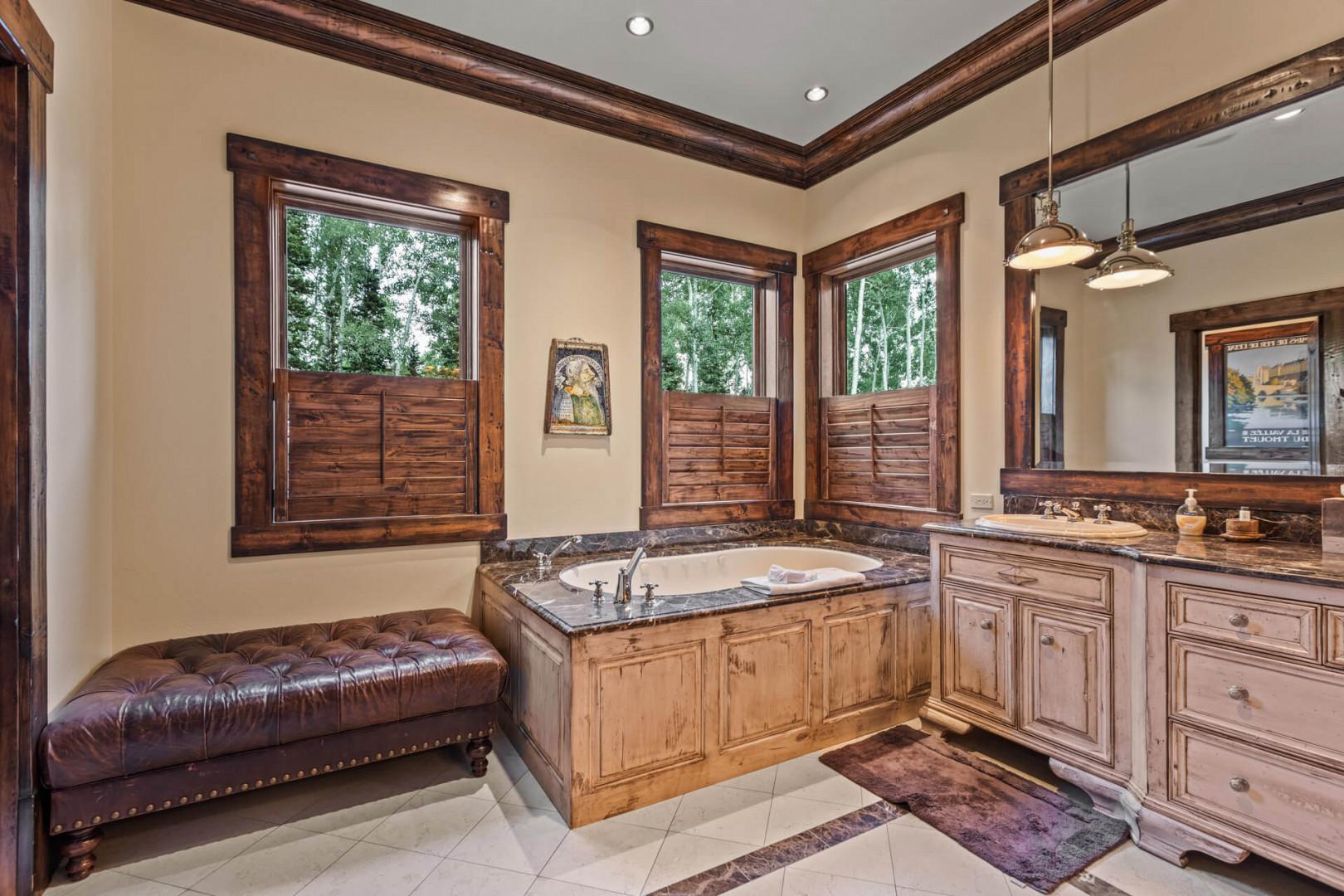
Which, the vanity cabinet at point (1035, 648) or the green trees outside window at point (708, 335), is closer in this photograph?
the vanity cabinet at point (1035, 648)

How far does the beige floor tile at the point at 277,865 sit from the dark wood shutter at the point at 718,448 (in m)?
2.22

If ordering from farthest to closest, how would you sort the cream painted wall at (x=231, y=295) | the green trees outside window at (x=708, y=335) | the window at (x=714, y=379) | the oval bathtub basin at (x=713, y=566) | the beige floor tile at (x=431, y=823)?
the green trees outside window at (x=708, y=335)
the window at (x=714, y=379)
the oval bathtub basin at (x=713, y=566)
the cream painted wall at (x=231, y=295)
the beige floor tile at (x=431, y=823)

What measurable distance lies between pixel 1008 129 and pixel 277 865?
161 inches

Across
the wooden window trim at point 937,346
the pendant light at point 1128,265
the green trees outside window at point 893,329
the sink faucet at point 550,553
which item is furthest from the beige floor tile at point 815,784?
the pendant light at point 1128,265

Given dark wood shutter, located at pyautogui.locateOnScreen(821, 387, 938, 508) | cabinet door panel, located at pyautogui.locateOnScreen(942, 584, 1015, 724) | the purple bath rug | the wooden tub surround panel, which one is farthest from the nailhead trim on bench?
dark wood shutter, located at pyautogui.locateOnScreen(821, 387, 938, 508)

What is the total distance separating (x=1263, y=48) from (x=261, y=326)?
3956mm

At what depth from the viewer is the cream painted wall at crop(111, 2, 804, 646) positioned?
247 centimetres

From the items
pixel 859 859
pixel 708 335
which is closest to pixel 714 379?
pixel 708 335

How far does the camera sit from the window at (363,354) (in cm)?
266

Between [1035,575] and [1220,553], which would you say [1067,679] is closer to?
[1035,575]

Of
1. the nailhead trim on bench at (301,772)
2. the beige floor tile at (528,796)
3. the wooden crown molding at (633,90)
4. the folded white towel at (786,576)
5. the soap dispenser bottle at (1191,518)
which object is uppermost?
the wooden crown molding at (633,90)

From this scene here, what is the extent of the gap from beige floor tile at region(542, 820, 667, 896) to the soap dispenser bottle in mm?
2147

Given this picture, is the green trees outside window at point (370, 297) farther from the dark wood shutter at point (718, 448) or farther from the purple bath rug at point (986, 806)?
the purple bath rug at point (986, 806)

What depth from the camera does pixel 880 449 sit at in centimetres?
365
